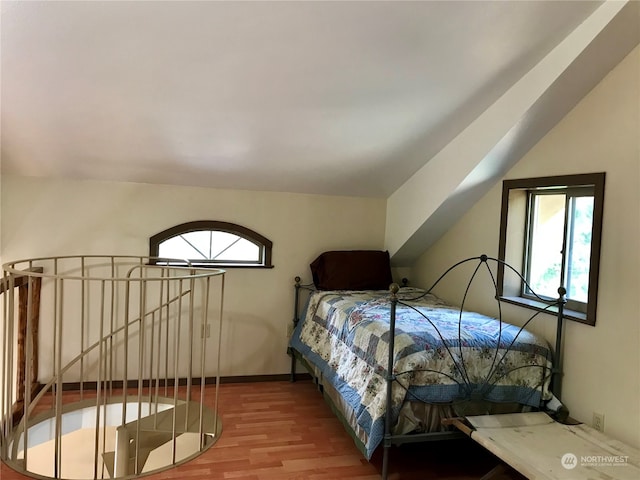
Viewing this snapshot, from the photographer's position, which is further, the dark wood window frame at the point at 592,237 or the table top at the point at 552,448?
the dark wood window frame at the point at 592,237

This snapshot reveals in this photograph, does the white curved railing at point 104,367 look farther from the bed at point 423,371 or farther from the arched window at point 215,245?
the bed at point 423,371

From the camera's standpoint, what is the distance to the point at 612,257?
2.34m

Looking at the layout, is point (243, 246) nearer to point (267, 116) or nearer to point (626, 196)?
point (267, 116)

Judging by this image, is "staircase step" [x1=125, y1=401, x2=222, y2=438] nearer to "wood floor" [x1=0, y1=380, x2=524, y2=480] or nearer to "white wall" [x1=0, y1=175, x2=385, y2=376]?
"wood floor" [x1=0, y1=380, x2=524, y2=480]

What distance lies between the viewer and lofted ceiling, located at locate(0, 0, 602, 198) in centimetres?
201

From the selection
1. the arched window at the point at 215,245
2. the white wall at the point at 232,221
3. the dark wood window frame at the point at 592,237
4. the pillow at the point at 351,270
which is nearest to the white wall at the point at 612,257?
the dark wood window frame at the point at 592,237

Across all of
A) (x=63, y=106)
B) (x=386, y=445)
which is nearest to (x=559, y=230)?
(x=386, y=445)

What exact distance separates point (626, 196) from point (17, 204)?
384 cm

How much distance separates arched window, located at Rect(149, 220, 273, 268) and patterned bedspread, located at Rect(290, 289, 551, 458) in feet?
4.19

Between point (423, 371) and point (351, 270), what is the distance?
1.58m

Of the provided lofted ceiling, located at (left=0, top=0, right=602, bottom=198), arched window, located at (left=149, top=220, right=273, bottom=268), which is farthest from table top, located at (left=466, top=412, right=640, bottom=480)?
arched window, located at (left=149, top=220, right=273, bottom=268)

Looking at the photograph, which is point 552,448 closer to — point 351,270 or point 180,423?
point 351,270

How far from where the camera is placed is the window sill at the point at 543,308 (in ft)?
8.25

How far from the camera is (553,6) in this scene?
2.04m
